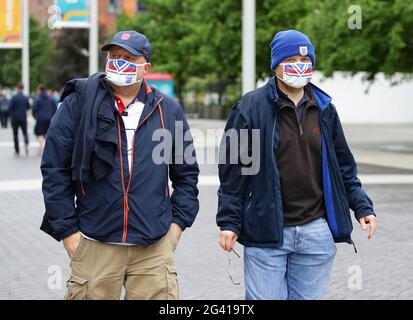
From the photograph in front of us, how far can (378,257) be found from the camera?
812 centimetres

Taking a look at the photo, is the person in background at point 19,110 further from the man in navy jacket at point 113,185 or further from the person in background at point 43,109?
the man in navy jacket at point 113,185

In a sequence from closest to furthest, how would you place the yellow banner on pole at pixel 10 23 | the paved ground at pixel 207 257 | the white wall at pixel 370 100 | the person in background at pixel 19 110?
the paved ground at pixel 207 257 → the person in background at pixel 19 110 → the yellow banner on pole at pixel 10 23 → the white wall at pixel 370 100

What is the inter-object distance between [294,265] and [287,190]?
1.26 feet

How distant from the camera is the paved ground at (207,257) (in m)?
6.62

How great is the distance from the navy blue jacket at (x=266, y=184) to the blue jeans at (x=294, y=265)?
0.19 feet

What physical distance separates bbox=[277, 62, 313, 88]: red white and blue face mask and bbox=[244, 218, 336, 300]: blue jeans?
0.66 metres

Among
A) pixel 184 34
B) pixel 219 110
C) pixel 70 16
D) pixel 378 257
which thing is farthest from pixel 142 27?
pixel 378 257

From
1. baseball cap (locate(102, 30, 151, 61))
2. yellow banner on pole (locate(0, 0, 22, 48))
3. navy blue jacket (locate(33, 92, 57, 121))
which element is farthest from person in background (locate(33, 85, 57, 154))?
baseball cap (locate(102, 30, 151, 61))

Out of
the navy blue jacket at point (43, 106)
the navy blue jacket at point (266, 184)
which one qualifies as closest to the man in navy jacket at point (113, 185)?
the navy blue jacket at point (266, 184)

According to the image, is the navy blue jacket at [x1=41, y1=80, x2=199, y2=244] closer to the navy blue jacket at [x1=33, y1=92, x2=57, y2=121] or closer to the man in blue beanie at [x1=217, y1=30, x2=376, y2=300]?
the man in blue beanie at [x1=217, y1=30, x2=376, y2=300]

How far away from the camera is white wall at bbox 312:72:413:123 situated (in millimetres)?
44281
